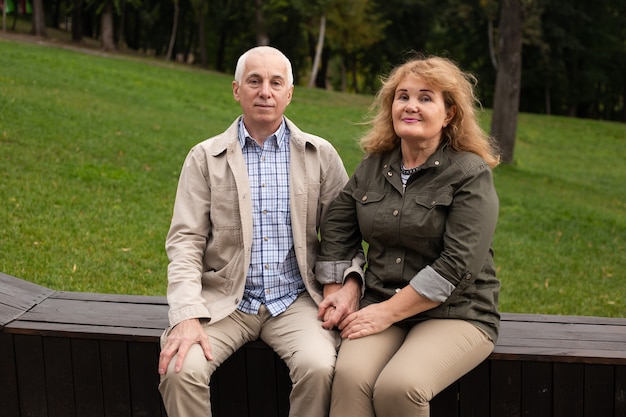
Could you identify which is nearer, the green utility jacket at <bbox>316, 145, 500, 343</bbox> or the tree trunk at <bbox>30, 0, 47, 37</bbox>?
the green utility jacket at <bbox>316, 145, 500, 343</bbox>

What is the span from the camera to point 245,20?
132 feet

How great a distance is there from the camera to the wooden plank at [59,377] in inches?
150

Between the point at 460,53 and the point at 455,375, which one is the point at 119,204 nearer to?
the point at 455,375

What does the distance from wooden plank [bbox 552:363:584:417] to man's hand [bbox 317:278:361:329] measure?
0.94 metres

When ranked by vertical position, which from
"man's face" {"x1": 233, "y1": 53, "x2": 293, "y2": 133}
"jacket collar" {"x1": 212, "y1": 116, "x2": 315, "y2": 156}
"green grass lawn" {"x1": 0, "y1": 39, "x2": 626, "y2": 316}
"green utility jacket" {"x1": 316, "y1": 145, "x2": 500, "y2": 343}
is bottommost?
"green grass lawn" {"x1": 0, "y1": 39, "x2": 626, "y2": 316}

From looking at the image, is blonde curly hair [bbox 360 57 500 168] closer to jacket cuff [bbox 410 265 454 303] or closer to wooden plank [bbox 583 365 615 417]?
jacket cuff [bbox 410 265 454 303]

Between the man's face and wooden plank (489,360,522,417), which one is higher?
the man's face

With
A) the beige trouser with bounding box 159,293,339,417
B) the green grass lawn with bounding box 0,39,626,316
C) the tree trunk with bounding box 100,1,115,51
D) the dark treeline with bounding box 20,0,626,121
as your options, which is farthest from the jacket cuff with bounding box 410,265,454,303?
the tree trunk with bounding box 100,1,115,51

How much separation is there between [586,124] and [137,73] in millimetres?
16072

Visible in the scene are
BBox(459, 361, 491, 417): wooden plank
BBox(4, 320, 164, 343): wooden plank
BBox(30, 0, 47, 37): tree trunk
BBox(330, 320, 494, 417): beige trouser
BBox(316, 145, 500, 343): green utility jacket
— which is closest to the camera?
BBox(330, 320, 494, 417): beige trouser

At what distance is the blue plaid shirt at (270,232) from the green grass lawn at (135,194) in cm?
122

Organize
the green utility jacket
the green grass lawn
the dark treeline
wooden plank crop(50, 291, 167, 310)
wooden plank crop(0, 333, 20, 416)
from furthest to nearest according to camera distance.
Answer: the dark treeline, the green grass lawn, wooden plank crop(50, 291, 167, 310), wooden plank crop(0, 333, 20, 416), the green utility jacket

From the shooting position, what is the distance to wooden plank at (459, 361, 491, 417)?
11.8 feet

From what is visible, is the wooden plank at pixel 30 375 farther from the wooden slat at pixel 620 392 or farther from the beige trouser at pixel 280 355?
the wooden slat at pixel 620 392
